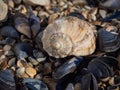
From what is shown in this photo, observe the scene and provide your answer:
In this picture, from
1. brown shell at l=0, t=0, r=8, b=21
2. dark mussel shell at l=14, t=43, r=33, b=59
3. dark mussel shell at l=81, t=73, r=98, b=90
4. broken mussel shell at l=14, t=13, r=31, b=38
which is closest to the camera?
dark mussel shell at l=81, t=73, r=98, b=90

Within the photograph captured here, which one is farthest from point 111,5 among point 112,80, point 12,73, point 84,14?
point 12,73

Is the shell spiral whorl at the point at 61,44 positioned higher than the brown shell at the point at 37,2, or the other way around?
the brown shell at the point at 37,2

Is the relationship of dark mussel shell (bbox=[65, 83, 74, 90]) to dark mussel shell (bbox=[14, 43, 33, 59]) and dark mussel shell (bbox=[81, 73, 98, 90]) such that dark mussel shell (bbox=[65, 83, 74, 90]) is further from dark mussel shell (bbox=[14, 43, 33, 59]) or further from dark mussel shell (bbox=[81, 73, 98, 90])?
dark mussel shell (bbox=[14, 43, 33, 59])

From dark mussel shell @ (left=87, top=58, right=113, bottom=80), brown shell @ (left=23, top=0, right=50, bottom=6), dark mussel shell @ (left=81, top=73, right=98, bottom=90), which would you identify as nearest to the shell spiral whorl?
dark mussel shell @ (left=87, top=58, right=113, bottom=80)

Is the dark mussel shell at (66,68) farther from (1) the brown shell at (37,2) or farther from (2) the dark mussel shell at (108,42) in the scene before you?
(1) the brown shell at (37,2)

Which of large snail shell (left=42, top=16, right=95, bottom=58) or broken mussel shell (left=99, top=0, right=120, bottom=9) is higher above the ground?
broken mussel shell (left=99, top=0, right=120, bottom=9)


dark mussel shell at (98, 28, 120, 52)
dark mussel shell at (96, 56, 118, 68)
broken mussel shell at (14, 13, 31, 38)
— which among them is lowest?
dark mussel shell at (96, 56, 118, 68)

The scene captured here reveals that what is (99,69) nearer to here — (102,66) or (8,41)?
(102,66)

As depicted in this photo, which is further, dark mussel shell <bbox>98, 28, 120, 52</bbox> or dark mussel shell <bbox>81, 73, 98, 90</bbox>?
dark mussel shell <bbox>98, 28, 120, 52</bbox>

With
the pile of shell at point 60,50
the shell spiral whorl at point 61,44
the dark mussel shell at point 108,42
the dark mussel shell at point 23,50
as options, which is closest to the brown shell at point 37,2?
the pile of shell at point 60,50
